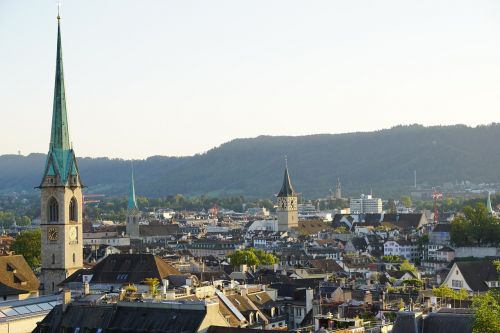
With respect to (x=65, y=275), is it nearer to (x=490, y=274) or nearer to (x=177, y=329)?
(x=490, y=274)

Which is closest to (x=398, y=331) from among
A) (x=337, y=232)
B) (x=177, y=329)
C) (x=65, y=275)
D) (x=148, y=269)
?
(x=177, y=329)

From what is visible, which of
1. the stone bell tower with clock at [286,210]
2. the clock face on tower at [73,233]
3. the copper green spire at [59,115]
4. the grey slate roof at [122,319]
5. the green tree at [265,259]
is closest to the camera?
the grey slate roof at [122,319]

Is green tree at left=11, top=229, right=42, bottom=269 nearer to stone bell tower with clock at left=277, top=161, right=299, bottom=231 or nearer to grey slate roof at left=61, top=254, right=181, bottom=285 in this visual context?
grey slate roof at left=61, top=254, right=181, bottom=285

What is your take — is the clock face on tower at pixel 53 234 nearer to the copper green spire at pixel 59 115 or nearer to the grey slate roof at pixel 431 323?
the copper green spire at pixel 59 115

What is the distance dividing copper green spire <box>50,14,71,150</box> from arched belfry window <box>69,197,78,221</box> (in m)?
4.35

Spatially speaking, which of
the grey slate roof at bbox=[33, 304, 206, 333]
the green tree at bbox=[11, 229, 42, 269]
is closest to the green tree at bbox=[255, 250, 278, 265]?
the green tree at bbox=[11, 229, 42, 269]

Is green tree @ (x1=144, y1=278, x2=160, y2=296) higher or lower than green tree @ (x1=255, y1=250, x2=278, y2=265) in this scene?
higher

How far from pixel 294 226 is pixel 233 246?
30.6 metres

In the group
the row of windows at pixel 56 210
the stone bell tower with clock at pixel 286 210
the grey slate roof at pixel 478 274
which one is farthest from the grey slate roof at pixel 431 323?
the stone bell tower with clock at pixel 286 210

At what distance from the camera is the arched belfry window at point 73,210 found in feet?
274

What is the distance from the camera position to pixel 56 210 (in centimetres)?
8319

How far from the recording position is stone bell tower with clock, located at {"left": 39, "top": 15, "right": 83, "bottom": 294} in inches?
3248

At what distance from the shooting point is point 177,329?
4462 centimetres

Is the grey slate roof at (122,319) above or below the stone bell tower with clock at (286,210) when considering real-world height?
below
